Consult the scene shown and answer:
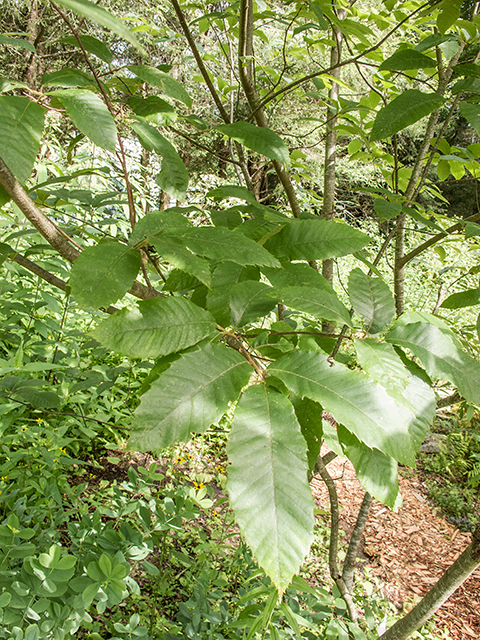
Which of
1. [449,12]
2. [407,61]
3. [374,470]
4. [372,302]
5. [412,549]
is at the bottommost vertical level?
[412,549]

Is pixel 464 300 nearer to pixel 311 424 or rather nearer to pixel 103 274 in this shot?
pixel 311 424

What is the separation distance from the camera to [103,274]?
0.53m

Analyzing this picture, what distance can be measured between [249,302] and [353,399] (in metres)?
0.23

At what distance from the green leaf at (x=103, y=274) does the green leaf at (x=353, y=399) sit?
238 mm

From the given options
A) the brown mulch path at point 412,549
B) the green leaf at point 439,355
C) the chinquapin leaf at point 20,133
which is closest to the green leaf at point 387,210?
the green leaf at point 439,355

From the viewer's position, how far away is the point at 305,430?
61 cm

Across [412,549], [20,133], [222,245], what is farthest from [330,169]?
[412,549]

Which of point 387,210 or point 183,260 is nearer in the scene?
point 183,260

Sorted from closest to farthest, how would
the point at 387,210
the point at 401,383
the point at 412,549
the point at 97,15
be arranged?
1. the point at 97,15
2. the point at 401,383
3. the point at 387,210
4. the point at 412,549

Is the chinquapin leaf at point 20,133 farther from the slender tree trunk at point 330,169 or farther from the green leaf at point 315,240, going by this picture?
the slender tree trunk at point 330,169

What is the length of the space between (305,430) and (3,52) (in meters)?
10.9

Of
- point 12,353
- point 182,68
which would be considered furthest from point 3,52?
point 12,353

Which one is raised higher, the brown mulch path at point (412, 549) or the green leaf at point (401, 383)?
the green leaf at point (401, 383)

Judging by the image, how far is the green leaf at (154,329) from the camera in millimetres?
521
